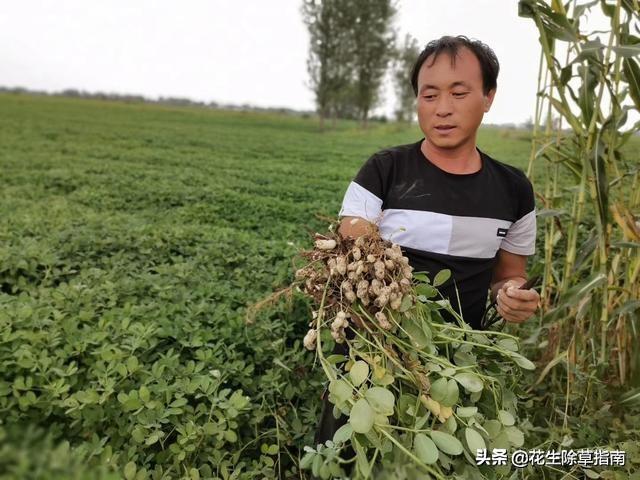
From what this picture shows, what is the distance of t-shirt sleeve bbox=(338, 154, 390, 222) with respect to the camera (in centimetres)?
147

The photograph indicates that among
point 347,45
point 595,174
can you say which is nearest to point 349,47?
point 347,45

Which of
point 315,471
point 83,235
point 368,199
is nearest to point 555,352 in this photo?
point 368,199

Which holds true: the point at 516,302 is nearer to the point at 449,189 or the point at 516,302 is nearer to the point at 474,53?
the point at 449,189

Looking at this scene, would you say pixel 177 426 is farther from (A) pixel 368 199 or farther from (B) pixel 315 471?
(A) pixel 368 199

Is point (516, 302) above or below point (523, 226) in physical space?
below

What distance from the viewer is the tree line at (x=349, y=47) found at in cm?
2936

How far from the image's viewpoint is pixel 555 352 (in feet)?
7.73

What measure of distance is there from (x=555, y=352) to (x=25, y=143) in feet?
40.9

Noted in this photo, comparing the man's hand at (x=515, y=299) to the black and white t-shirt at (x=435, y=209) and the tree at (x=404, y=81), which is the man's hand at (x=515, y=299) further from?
the tree at (x=404, y=81)

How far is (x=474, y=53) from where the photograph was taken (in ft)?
4.87

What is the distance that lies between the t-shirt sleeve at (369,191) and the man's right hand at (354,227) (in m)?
0.05

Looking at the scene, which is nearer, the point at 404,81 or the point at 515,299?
the point at 515,299

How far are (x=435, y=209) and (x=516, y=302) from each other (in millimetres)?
381

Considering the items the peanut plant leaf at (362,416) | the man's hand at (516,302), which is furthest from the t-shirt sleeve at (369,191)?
the peanut plant leaf at (362,416)
